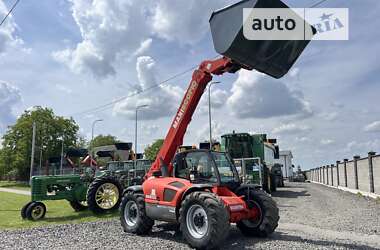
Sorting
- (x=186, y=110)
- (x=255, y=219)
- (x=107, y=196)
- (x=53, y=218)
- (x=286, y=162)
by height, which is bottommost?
(x=53, y=218)

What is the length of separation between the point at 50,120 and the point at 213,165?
5077 centimetres

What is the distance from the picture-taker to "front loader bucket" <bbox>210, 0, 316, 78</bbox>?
27.5ft

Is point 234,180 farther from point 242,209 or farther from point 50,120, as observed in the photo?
point 50,120

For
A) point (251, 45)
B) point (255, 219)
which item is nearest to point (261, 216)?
point (255, 219)

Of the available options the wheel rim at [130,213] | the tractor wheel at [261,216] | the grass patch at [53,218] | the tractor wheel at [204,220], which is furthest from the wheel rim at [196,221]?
the grass patch at [53,218]

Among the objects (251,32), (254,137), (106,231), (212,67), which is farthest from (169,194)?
(254,137)

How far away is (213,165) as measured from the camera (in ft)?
30.0

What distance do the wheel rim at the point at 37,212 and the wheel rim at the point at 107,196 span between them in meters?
1.94

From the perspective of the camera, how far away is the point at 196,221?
843 centimetres

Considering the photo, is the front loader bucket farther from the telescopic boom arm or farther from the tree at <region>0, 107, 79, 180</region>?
the tree at <region>0, 107, 79, 180</region>

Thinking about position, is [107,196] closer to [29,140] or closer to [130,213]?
[130,213]

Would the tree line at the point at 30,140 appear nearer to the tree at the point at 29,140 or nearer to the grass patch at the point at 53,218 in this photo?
the tree at the point at 29,140

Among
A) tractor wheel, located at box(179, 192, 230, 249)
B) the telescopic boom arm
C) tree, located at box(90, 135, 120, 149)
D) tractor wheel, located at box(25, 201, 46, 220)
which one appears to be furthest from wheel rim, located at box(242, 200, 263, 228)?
tree, located at box(90, 135, 120, 149)

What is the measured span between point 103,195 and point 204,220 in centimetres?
704
